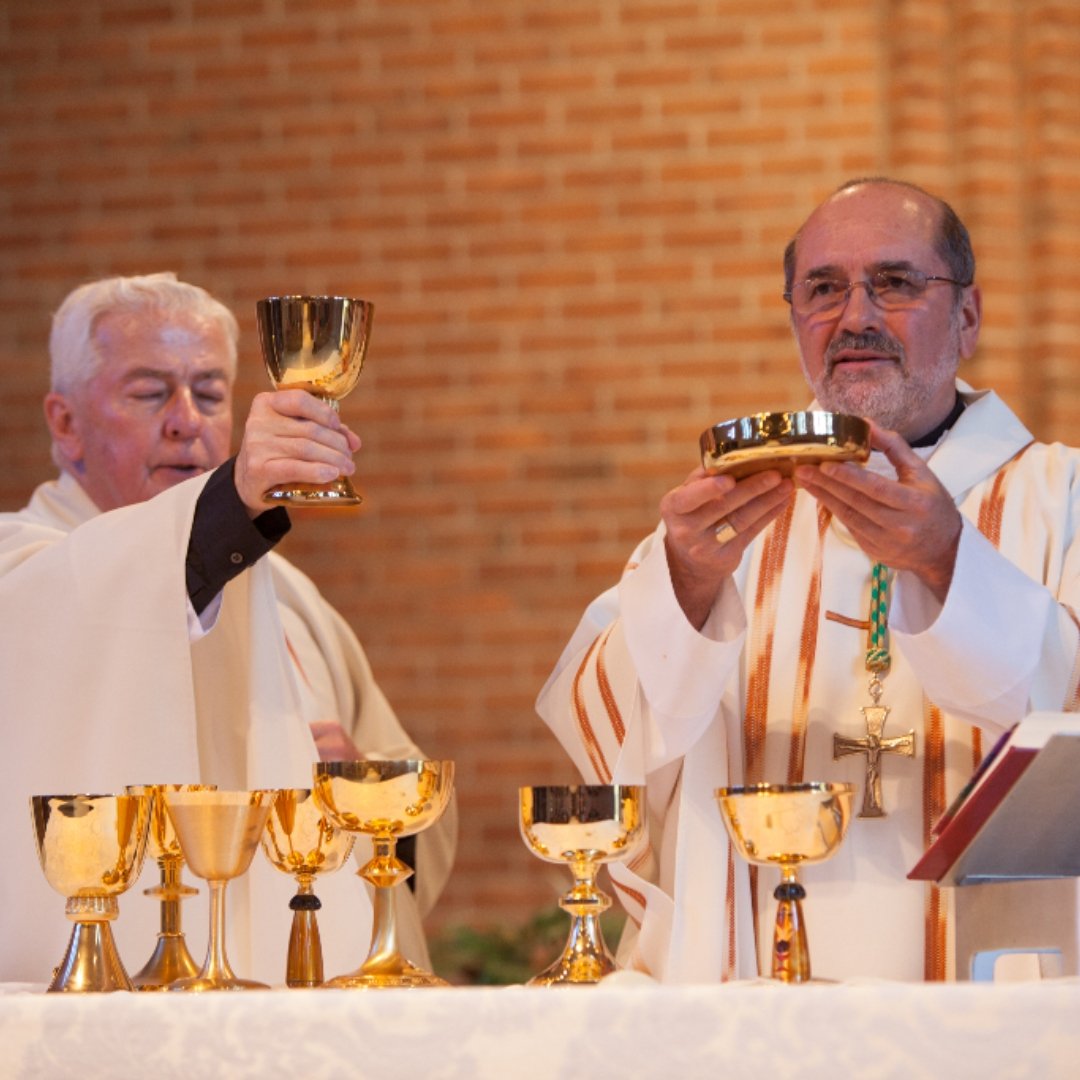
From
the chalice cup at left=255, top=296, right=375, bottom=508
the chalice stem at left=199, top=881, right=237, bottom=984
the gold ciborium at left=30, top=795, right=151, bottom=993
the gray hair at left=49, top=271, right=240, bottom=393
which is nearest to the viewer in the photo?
the gold ciborium at left=30, top=795, right=151, bottom=993

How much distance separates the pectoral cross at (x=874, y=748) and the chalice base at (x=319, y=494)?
89cm

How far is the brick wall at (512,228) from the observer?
621cm

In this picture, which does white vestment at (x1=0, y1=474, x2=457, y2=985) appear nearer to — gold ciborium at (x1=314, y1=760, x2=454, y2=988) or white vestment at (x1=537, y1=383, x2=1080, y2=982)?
white vestment at (x1=537, y1=383, x2=1080, y2=982)

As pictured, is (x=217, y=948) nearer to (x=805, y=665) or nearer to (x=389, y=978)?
(x=389, y=978)

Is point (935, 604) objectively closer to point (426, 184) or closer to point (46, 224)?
point (426, 184)

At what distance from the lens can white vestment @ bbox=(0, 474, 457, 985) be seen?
3131mm

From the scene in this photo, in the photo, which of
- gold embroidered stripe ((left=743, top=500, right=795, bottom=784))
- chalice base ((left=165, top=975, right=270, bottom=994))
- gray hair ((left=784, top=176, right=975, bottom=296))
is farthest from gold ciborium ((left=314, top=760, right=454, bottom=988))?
gray hair ((left=784, top=176, right=975, bottom=296))

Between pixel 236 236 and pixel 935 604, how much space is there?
4.18 meters

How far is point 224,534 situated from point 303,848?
2.47ft

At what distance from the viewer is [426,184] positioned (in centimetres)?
644

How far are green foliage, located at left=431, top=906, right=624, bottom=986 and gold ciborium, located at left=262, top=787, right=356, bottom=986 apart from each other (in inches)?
130

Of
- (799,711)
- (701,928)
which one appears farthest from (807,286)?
(701,928)

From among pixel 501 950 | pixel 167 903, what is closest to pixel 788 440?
pixel 167 903

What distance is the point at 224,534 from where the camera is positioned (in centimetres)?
312
